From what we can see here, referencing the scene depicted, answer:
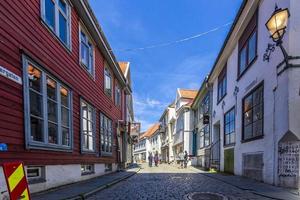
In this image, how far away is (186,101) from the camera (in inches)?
1612

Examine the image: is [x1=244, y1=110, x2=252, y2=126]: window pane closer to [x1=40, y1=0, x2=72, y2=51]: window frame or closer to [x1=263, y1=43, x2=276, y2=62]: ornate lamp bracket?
[x1=263, y1=43, x2=276, y2=62]: ornate lamp bracket

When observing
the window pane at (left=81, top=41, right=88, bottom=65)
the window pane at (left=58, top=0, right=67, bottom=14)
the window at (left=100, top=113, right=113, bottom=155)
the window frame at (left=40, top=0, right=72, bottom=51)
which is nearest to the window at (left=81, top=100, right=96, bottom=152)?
the window pane at (left=81, top=41, right=88, bottom=65)

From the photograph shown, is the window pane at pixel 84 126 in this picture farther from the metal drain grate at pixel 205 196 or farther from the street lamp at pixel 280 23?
the street lamp at pixel 280 23

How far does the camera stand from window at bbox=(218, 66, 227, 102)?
1936cm

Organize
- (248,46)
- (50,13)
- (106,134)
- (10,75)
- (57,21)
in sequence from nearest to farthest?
(10,75) → (50,13) → (57,21) → (248,46) → (106,134)

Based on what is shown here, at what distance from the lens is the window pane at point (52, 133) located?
9.02 m

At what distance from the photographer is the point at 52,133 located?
30.3 feet

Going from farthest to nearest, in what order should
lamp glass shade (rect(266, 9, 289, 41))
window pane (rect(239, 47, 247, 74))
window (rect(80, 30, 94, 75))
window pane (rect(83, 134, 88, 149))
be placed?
window pane (rect(239, 47, 247, 74)), window (rect(80, 30, 94, 75)), window pane (rect(83, 134, 88, 149)), lamp glass shade (rect(266, 9, 289, 41))

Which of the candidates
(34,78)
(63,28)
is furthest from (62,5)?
(34,78)

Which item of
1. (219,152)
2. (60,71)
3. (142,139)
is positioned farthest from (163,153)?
(60,71)

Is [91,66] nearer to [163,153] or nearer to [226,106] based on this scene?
[226,106]

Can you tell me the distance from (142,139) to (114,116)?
64.4 m

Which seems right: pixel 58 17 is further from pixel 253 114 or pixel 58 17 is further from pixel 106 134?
pixel 106 134

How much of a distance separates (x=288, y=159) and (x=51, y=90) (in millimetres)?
6850
